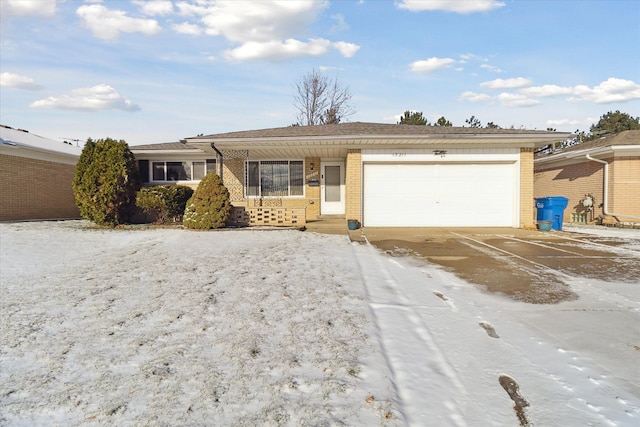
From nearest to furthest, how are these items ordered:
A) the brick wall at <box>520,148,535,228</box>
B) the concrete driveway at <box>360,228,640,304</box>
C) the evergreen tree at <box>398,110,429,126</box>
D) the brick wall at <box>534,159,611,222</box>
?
the concrete driveway at <box>360,228,640,304</box> < the brick wall at <box>520,148,535,228</box> < the brick wall at <box>534,159,611,222</box> < the evergreen tree at <box>398,110,429,126</box>

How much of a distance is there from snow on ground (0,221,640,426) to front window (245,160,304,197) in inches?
362

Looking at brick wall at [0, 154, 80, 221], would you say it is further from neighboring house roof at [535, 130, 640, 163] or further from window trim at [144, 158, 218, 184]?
neighboring house roof at [535, 130, 640, 163]

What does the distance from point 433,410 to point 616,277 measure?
5031 mm

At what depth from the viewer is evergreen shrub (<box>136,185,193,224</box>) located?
12750 mm

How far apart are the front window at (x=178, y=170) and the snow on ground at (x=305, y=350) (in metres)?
9.93

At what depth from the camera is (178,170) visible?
1562 centimetres

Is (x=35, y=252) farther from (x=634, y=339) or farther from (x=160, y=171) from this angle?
(x=634, y=339)

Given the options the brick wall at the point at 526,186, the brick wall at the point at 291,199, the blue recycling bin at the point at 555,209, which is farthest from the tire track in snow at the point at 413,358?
the brick wall at the point at 291,199

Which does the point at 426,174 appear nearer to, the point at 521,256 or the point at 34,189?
the point at 521,256

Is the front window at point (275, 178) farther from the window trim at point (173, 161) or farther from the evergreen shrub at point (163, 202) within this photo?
the evergreen shrub at point (163, 202)

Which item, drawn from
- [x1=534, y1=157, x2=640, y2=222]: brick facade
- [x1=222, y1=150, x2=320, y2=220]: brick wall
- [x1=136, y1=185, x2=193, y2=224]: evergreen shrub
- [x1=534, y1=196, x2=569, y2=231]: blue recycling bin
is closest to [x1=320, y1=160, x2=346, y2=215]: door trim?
[x1=222, y1=150, x2=320, y2=220]: brick wall

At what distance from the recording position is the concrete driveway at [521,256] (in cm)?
536

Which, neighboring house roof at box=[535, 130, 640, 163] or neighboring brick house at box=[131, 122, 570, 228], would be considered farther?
neighboring house roof at box=[535, 130, 640, 163]

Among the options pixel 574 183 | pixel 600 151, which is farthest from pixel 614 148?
pixel 574 183
